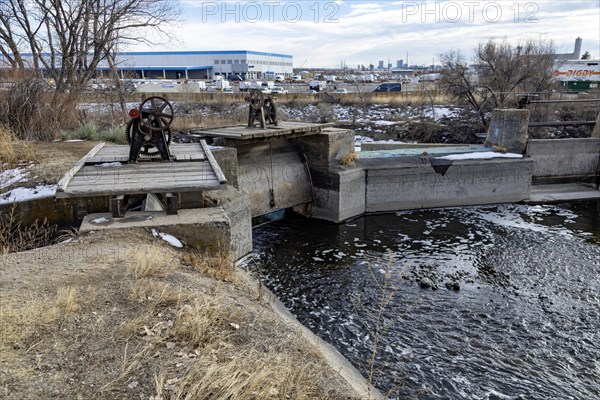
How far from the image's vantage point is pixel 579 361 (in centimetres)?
600

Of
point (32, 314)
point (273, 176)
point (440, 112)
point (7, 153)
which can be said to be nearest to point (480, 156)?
point (273, 176)

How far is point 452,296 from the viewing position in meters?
7.90

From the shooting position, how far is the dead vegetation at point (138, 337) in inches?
124

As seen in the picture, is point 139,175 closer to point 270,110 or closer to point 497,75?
point 270,110

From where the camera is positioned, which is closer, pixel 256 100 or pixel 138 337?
pixel 138 337

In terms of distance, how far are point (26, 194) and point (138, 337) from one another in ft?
14.8

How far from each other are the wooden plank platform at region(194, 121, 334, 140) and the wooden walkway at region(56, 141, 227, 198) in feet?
7.78

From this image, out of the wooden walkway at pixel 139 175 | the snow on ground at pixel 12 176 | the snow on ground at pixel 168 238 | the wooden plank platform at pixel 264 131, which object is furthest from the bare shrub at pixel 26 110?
the snow on ground at pixel 168 238

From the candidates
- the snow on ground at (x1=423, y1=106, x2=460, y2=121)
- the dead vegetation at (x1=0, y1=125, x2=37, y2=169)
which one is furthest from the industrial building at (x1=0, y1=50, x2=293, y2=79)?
the dead vegetation at (x1=0, y1=125, x2=37, y2=169)

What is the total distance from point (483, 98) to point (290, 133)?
16.5 metres

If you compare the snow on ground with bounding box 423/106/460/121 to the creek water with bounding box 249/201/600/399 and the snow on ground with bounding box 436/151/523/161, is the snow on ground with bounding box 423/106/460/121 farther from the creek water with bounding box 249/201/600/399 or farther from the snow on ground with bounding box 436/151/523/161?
the creek water with bounding box 249/201/600/399

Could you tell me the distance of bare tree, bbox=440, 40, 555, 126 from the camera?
24078mm

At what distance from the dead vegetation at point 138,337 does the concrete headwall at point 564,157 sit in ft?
43.8

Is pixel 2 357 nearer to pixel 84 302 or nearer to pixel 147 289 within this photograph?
pixel 84 302
